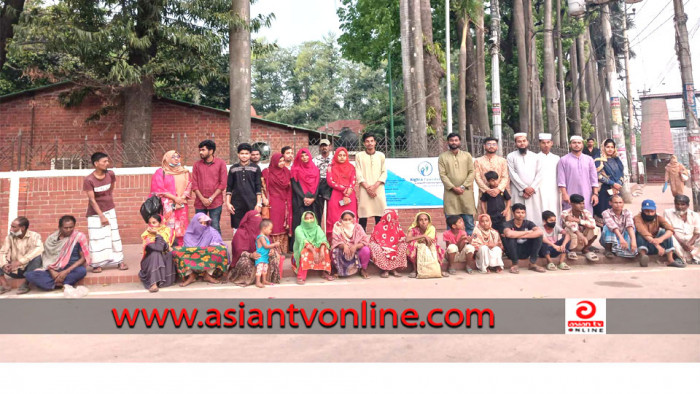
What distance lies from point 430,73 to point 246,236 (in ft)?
24.8

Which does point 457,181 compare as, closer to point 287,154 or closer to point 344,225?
point 344,225

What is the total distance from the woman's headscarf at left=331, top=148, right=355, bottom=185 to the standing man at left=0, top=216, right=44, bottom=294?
140 inches

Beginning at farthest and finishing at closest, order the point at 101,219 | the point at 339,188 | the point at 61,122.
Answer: the point at 61,122 → the point at 339,188 → the point at 101,219

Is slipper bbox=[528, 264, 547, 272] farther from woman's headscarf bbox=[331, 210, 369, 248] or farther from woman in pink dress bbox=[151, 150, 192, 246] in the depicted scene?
woman in pink dress bbox=[151, 150, 192, 246]

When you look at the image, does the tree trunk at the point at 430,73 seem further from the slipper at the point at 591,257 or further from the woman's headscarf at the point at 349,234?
the woman's headscarf at the point at 349,234

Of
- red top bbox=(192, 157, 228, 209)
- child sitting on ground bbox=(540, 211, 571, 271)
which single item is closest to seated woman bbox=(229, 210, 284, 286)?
red top bbox=(192, 157, 228, 209)

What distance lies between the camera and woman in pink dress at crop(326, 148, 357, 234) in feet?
20.5

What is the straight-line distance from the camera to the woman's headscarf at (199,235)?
17.9 ft

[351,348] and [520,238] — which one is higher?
[520,238]

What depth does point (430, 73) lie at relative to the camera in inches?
451

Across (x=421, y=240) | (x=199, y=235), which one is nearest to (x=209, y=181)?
(x=199, y=235)

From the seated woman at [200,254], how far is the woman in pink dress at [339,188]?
5.00 feet

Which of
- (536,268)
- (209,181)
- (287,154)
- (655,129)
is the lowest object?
(536,268)

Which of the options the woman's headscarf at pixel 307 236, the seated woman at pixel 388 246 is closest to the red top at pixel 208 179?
the woman's headscarf at pixel 307 236
